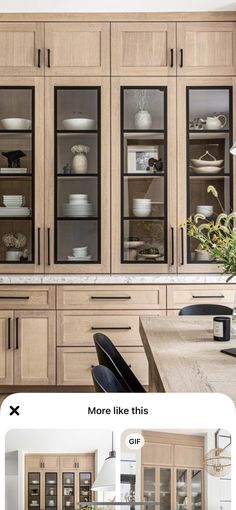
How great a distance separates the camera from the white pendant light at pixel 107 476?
0.52 metres

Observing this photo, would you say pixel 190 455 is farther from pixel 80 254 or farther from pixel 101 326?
pixel 80 254

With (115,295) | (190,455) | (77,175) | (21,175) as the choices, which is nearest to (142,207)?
(77,175)

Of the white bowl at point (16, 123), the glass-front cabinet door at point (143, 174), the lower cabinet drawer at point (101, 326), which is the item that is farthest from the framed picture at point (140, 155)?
the lower cabinet drawer at point (101, 326)

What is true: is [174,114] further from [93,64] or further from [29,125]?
[29,125]

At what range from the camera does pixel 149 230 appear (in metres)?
4.36

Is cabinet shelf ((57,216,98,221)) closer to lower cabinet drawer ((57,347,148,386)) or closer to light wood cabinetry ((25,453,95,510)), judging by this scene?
lower cabinet drawer ((57,347,148,386))

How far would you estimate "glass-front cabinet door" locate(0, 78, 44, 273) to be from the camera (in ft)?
14.2

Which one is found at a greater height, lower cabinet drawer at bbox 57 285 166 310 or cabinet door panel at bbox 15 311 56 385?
lower cabinet drawer at bbox 57 285 166 310

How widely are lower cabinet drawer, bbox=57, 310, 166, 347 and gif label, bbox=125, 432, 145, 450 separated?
142 inches

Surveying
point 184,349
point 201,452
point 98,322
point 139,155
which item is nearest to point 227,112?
point 139,155

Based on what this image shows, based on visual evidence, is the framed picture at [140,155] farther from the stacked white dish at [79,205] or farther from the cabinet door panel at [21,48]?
the cabinet door panel at [21,48]

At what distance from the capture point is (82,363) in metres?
4.17

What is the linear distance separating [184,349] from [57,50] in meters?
2.87

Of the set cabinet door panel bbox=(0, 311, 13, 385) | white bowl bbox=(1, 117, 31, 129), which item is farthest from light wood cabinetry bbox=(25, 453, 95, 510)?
white bowl bbox=(1, 117, 31, 129)
